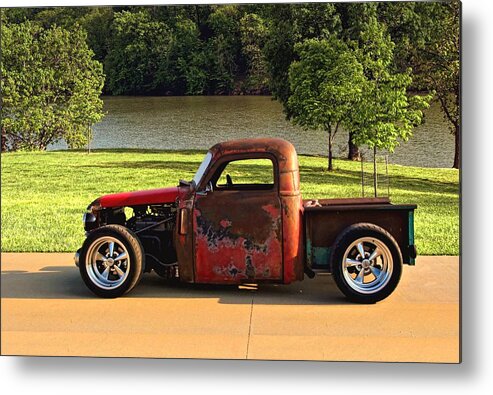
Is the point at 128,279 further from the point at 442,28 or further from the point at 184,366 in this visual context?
the point at 442,28

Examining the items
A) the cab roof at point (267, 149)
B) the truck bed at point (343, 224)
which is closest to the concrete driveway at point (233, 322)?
the truck bed at point (343, 224)

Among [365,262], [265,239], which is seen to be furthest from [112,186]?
[365,262]

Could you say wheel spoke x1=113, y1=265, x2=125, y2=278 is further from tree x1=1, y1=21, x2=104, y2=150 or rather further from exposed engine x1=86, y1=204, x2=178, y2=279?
tree x1=1, y1=21, x2=104, y2=150

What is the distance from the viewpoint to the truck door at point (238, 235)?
7227 mm

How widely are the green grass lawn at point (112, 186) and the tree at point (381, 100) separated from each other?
790mm

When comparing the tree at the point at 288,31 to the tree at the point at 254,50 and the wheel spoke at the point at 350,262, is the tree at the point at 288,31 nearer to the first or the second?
the tree at the point at 254,50

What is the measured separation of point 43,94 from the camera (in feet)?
43.7

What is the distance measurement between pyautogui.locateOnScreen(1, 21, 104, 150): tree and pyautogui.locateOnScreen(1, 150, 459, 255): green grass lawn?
1.18 ft

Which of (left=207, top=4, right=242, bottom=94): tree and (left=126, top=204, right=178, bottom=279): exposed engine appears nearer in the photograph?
(left=126, top=204, right=178, bottom=279): exposed engine

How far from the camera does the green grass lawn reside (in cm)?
1087

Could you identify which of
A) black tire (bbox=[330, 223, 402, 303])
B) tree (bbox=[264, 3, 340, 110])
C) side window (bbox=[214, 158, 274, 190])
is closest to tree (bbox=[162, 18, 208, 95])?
side window (bbox=[214, 158, 274, 190])

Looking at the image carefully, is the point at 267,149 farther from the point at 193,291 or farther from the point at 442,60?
the point at 442,60

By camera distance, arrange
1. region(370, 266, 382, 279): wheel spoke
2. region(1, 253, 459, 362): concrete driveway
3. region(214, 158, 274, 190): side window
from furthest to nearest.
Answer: region(214, 158, 274, 190): side window, region(370, 266, 382, 279): wheel spoke, region(1, 253, 459, 362): concrete driveway

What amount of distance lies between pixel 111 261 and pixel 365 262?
2.20 metres
